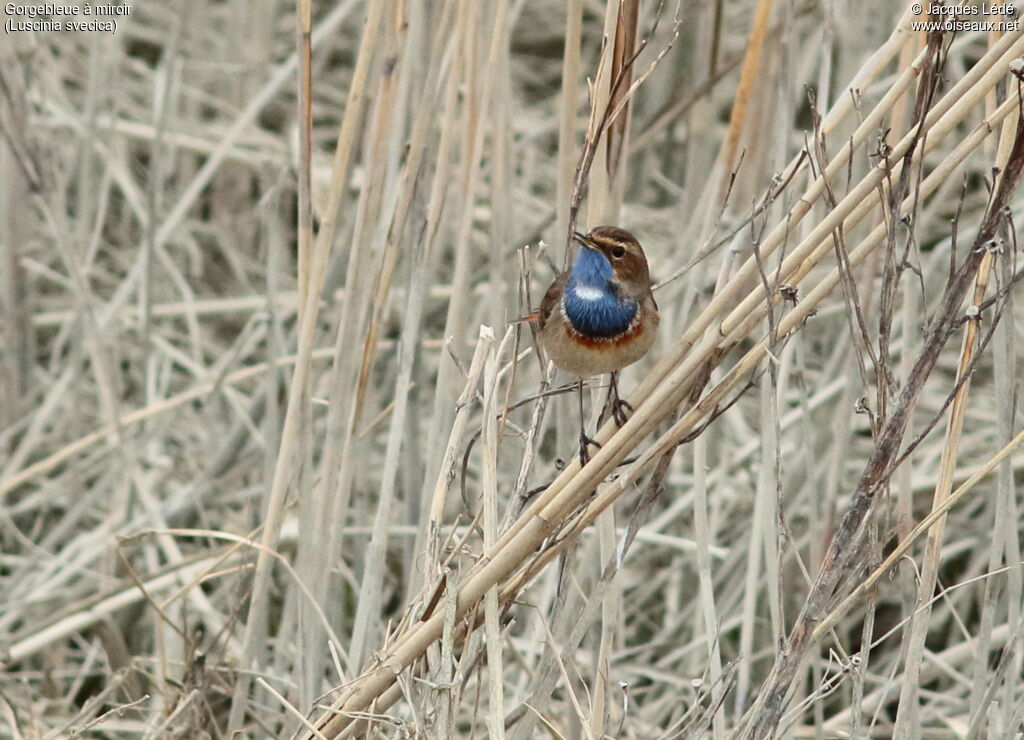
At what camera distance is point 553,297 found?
2.95 meters

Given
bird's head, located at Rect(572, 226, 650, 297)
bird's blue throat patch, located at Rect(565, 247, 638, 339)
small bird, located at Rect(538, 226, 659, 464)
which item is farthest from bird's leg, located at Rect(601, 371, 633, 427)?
bird's head, located at Rect(572, 226, 650, 297)

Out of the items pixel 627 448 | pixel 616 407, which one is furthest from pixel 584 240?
pixel 627 448

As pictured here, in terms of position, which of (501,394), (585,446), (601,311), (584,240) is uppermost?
(584,240)

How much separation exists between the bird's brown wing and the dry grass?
0.21 metres

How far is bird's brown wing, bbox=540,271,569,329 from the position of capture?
2897 mm

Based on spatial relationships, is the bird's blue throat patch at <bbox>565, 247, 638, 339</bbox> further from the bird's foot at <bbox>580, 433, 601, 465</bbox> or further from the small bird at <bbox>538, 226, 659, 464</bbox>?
the bird's foot at <bbox>580, 433, 601, 465</bbox>

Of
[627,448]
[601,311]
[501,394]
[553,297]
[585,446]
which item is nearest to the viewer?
[627,448]

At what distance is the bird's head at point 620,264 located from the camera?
284 cm

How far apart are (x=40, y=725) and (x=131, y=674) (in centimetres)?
27

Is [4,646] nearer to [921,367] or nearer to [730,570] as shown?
[730,570]

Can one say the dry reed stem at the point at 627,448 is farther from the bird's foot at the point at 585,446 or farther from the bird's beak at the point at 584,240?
the bird's beak at the point at 584,240

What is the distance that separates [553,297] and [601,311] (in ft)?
0.50

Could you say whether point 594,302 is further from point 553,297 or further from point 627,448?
point 627,448

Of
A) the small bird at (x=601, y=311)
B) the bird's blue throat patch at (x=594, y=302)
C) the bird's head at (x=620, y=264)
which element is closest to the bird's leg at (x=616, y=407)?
the small bird at (x=601, y=311)
